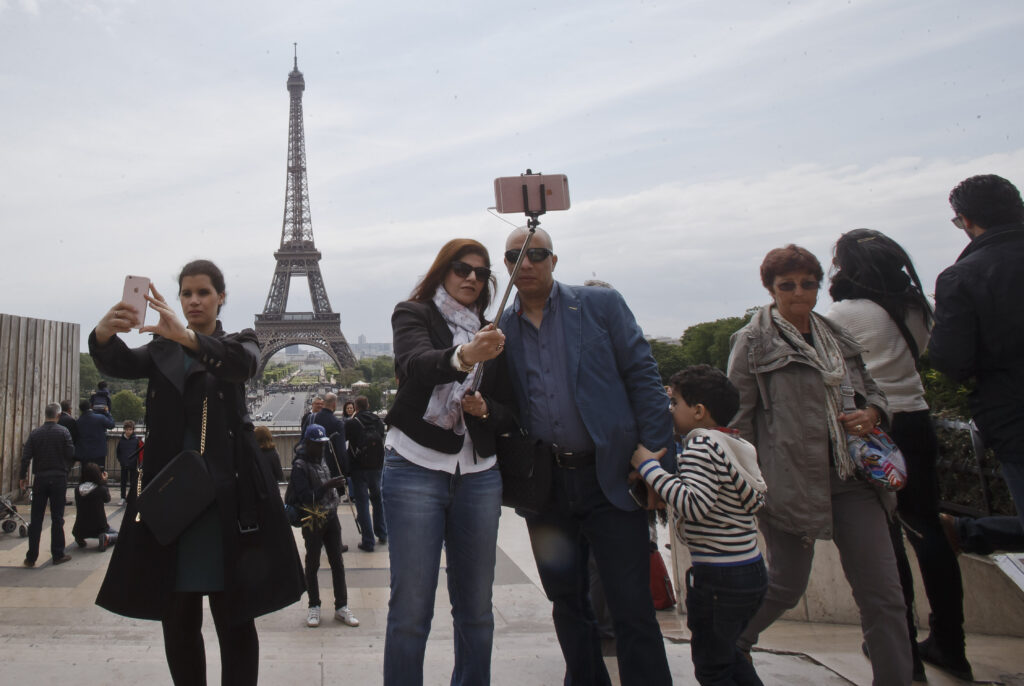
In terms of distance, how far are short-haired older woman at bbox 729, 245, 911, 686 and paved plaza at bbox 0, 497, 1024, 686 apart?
0.42 m

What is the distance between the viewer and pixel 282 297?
6053 centimetres

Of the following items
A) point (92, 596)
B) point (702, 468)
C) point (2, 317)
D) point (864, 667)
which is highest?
point (2, 317)

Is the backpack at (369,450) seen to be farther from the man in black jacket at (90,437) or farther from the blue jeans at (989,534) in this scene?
the blue jeans at (989,534)

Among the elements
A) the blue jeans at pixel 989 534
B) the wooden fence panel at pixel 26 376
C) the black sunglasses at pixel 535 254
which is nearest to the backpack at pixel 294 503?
the black sunglasses at pixel 535 254

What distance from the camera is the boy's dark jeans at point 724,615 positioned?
2539 millimetres

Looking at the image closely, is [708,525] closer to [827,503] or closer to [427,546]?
[827,503]

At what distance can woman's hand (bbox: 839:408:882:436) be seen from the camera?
9.38 ft

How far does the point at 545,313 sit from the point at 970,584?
2912 mm

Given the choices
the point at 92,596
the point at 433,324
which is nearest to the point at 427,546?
the point at 433,324

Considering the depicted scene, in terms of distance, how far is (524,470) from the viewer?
2760mm

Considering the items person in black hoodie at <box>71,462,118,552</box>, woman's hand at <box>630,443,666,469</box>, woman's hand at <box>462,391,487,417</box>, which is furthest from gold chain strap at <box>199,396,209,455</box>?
person in black hoodie at <box>71,462,118,552</box>

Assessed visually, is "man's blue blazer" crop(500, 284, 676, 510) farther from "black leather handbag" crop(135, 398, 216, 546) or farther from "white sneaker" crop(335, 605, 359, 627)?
"white sneaker" crop(335, 605, 359, 627)

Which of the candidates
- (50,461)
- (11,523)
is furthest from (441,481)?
(11,523)

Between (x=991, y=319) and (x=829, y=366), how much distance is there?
0.57 m
